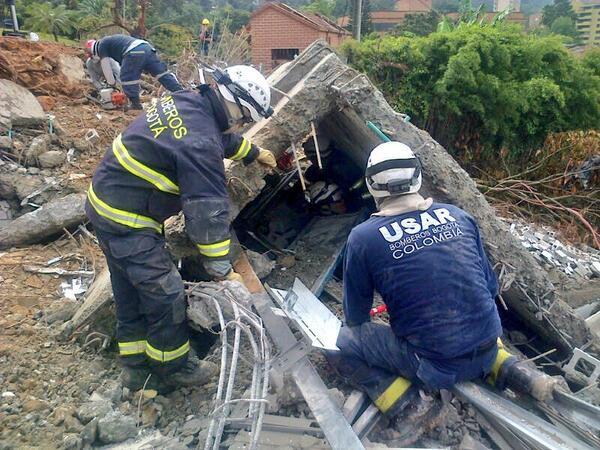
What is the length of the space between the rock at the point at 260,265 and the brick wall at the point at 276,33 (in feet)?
84.9

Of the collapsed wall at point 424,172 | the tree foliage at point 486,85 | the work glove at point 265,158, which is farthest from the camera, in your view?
the tree foliage at point 486,85

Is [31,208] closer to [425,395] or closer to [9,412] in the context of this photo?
[9,412]

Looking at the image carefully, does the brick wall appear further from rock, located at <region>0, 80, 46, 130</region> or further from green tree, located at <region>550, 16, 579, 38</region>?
green tree, located at <region>550, 16, 579, 38</region>

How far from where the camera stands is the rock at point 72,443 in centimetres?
278

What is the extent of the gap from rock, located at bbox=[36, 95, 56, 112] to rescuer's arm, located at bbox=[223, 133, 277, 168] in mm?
5871

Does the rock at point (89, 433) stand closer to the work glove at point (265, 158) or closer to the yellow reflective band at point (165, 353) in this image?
the yellow reflective band at point (165, 353)

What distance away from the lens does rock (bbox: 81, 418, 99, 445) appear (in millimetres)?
2842

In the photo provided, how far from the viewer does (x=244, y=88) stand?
3.26m

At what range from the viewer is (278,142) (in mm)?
4133

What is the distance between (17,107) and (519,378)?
734cm

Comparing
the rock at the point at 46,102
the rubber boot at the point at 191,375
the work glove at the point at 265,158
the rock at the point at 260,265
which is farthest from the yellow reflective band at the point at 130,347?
the rock at the point at 46,102

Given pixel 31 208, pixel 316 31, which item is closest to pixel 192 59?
pixel 31 208

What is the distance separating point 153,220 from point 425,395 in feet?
6.44

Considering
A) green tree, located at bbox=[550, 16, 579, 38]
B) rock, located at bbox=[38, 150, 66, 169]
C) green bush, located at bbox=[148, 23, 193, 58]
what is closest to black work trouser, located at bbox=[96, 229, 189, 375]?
rock, located at bbox=[38, 150, 66, 169]
